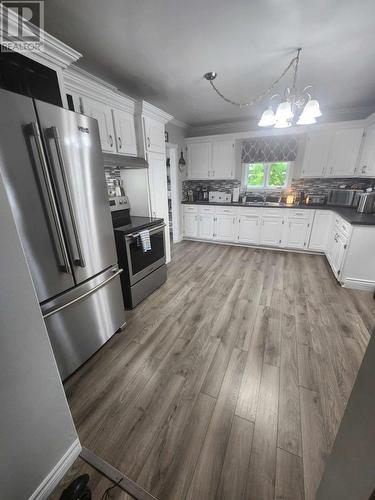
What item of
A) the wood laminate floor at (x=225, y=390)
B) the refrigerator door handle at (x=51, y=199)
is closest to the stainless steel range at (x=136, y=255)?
the wood laminate floor at (x=225, y=390)

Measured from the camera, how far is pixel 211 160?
453cm

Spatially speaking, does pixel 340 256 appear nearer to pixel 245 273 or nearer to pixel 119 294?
pixel 245 273

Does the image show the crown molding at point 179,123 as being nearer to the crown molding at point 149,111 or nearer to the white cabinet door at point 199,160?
the white cabinet door at point 199,160

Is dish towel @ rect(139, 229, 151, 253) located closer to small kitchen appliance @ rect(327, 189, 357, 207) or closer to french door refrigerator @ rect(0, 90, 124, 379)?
french door refrigerator @ rect(0, 90, 124, 379)

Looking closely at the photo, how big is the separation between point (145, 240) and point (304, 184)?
12.2 feet

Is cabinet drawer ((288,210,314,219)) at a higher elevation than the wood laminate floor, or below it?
higher

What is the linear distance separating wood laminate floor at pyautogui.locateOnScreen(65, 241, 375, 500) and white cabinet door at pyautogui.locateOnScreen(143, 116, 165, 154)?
6.92 feet

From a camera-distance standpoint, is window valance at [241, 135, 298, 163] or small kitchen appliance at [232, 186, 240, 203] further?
small kitchen appliance at [232, 186, 240, 203]

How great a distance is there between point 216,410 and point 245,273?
7.07 ft

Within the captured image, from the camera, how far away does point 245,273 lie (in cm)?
324

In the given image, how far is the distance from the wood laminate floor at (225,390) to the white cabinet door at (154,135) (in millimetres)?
2111

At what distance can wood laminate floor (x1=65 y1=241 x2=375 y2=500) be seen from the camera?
3.45ft

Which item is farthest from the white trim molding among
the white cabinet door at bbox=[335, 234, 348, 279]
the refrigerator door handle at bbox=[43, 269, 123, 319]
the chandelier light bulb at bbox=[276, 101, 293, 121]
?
the white cabinet door at bbox=[335, 234, 348, 279]

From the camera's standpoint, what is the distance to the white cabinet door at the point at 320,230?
3.64 meters
